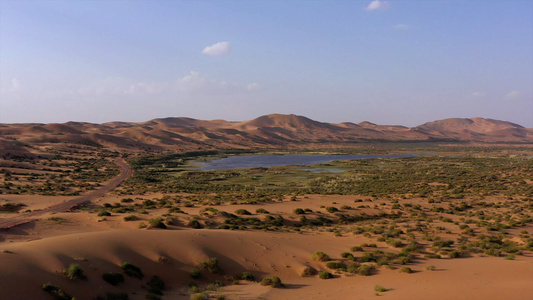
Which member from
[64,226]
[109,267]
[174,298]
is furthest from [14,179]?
[174,298]

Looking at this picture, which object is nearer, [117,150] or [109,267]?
[109,267]

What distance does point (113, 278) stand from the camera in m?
14.1

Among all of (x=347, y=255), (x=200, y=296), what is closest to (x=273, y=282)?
(x=200, y=296)

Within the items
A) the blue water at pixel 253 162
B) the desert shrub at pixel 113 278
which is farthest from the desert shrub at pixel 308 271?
the blue water at pixel 253 162

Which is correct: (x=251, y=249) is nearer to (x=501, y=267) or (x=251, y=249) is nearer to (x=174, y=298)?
(x=174, y=298)

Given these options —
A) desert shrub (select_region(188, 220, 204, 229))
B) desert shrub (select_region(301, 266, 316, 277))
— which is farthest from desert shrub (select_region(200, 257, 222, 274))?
desert shrub (select_region(188, 220, 204, 229))

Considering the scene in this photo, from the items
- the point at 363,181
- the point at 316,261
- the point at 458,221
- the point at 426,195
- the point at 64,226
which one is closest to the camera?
the point at 316,261

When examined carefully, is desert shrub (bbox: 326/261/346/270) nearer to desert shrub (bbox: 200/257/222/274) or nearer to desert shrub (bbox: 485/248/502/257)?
desert shrub (bbox: 200/257/222/274)

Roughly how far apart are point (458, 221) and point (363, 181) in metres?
29.9

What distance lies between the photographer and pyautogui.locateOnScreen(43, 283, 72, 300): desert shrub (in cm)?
1217

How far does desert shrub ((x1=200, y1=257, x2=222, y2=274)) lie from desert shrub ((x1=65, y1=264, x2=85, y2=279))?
18.1ft

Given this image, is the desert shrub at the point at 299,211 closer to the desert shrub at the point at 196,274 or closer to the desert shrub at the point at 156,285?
the desert shrub at the point at 196,274

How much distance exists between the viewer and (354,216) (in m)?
32.2

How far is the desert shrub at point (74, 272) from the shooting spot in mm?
13430
